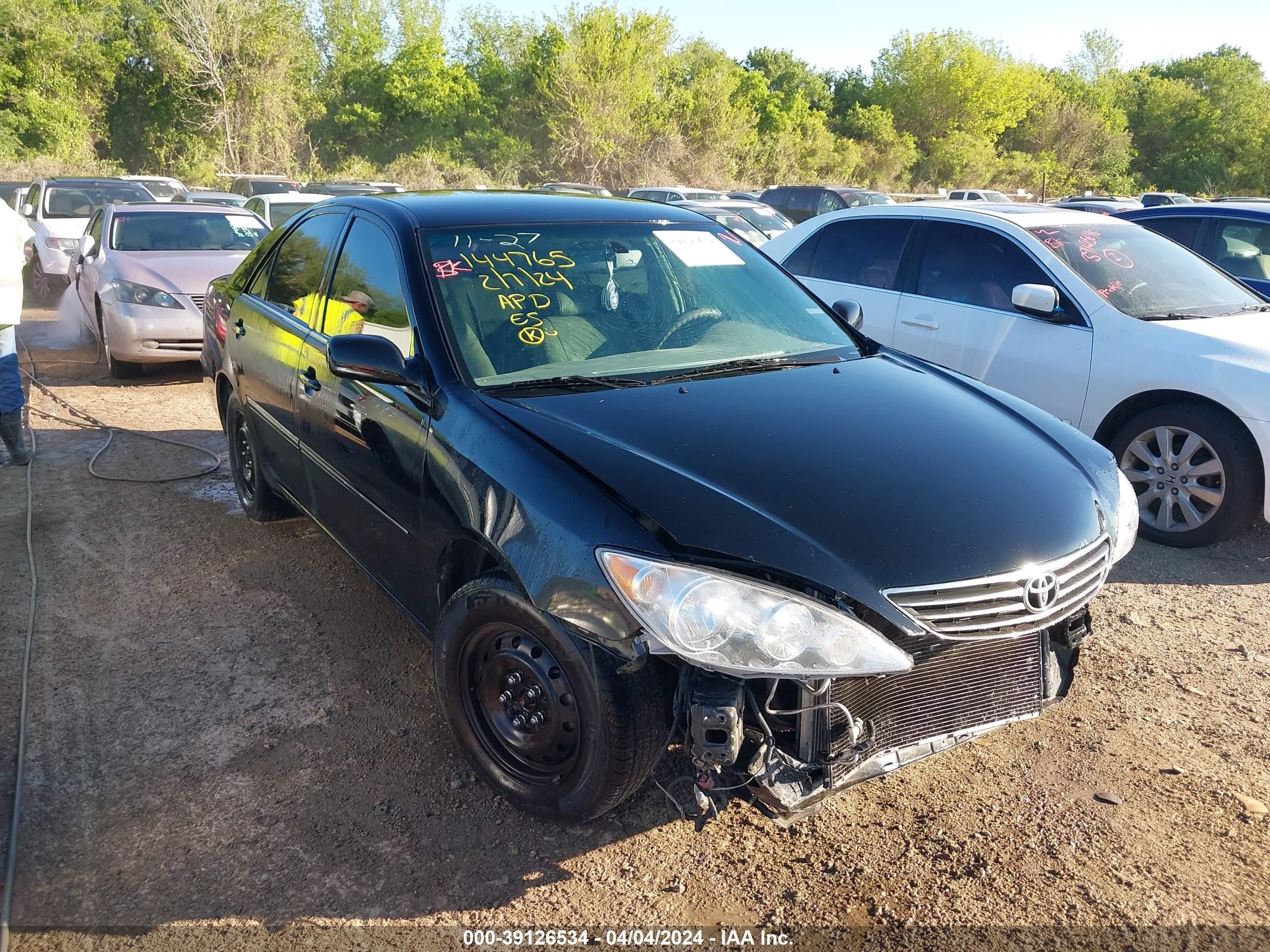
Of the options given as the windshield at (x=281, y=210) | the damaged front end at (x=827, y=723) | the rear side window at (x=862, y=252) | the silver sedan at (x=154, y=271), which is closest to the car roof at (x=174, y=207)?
the silver sedan at (x=154, y=271)

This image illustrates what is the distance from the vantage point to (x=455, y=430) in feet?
9.50

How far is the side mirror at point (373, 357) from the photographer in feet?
10.0

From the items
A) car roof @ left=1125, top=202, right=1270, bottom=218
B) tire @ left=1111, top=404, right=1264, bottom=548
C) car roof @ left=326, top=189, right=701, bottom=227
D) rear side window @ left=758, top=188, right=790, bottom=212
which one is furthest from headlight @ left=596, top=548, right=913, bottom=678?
rear side window @ left=758, top=188, right=790, bottom=212

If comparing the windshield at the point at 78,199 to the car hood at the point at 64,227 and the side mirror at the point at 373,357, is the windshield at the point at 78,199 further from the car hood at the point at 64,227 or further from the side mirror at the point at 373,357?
the side mirror at the point at 373,357

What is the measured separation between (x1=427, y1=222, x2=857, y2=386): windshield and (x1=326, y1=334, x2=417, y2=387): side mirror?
7.5 inches

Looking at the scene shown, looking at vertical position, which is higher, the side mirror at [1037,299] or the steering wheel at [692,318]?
the steering wheel at [692,318]

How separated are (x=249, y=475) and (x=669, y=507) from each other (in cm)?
347

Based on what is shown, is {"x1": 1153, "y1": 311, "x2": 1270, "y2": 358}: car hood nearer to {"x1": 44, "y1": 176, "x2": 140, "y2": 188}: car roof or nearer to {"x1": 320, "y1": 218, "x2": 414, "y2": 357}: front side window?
{"x1": 320, "y1": 218, "x2": 414, "y2": 357}: front side window

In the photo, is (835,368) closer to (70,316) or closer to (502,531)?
(502,531)

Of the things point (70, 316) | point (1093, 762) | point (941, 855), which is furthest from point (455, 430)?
point (70, 316)

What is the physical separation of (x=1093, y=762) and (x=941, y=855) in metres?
0.78

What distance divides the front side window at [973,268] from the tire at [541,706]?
420 centimetres

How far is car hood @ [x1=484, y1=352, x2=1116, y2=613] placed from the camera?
2.35 meters

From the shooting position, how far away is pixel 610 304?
137 inches
